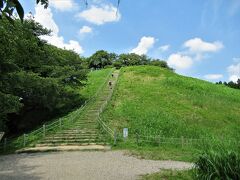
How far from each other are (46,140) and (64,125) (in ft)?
13.0

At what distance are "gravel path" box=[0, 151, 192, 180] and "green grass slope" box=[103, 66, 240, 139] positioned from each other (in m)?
6.19

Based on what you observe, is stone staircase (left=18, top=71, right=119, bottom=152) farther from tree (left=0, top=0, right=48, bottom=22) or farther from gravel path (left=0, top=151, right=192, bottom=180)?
tree (left=0, top=0, right=48, bottom=22)

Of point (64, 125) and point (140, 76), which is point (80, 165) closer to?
point (64, 125)

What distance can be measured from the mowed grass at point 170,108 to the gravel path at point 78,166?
6036 millimetres

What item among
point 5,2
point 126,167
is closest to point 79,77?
point 126,167

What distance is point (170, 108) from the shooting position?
3603cm

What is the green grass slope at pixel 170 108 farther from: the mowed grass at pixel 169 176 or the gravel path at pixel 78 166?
the mowed grass at pixel 169 176

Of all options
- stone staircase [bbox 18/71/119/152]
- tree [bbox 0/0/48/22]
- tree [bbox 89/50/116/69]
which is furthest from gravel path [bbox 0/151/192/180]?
tree [bbox 89/50/116/69]

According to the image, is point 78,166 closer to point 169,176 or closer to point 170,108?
point 169,176

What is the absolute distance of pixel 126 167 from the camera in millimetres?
15648

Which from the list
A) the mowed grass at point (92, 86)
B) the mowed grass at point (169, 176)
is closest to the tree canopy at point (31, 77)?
the mowed grass at point (92, 86)

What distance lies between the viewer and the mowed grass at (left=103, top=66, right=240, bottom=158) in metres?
29.3

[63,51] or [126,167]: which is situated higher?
[63,51]

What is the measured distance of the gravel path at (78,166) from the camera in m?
13.9
